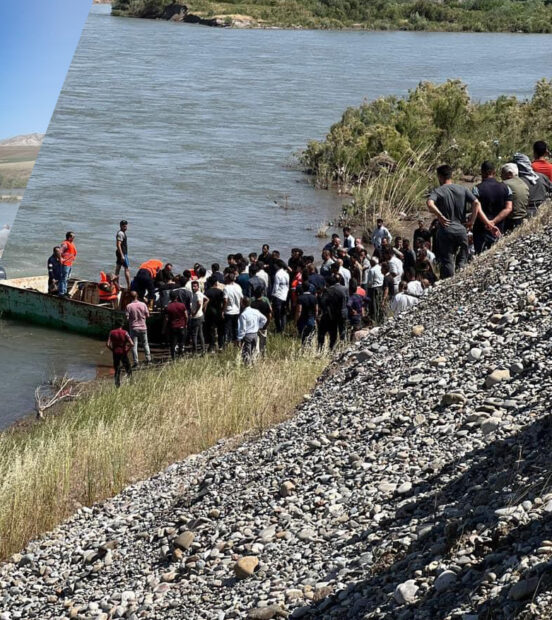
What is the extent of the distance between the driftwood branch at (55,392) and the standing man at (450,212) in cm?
633

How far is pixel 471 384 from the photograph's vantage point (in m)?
8.75

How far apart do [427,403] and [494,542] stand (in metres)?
3.19

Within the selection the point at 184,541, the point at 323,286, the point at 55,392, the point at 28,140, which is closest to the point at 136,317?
the point at 55,392

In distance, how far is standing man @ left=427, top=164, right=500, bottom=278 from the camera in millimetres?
12070

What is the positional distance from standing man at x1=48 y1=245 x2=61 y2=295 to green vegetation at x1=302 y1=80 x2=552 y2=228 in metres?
14.0

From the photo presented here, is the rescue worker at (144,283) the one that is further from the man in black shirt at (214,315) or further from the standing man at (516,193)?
the standing man at (516,193)

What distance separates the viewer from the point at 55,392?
17656mm

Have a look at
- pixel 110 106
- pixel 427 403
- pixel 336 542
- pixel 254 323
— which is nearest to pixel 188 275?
pixel 254 323

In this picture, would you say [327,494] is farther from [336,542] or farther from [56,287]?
[56,287]

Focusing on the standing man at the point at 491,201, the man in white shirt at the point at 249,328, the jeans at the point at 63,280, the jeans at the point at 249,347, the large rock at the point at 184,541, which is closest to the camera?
the large rock at the point at 184,541

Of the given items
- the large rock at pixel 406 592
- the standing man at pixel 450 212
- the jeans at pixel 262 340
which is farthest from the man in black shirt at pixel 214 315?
the large rock at pixel 406 592

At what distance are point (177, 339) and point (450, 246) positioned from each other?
522cm

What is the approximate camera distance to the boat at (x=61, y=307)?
20.1m

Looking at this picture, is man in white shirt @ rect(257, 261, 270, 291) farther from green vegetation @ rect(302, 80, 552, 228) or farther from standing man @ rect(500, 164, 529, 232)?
green vegetation @ rect(302, 80, 552, 228)
